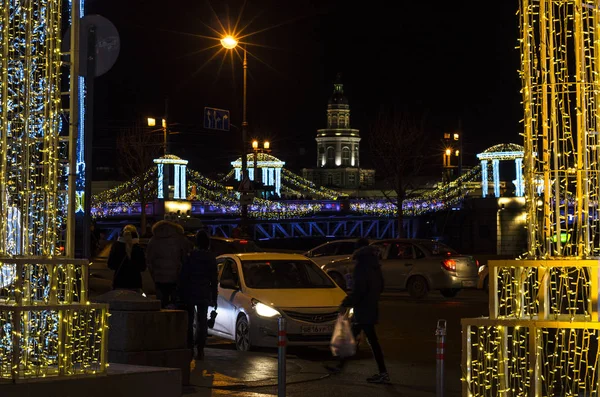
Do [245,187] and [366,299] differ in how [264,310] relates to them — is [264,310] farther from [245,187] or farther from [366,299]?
[245,187]

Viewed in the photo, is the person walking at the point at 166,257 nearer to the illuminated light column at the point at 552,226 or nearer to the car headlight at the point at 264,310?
the car headlight at the point at 264,310

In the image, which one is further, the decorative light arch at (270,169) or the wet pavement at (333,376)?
the decorative light arch at (270,169)

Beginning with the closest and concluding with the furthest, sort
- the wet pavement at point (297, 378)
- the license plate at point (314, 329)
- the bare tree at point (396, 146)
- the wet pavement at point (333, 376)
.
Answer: the wet pavement at point (297, 378) < the wet pavement at point (333, 376) < the license plate at point (314, 329) < the bare tree at point (396, 146)

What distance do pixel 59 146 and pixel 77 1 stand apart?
1.24 m

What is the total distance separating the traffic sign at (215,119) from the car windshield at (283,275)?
17061mm

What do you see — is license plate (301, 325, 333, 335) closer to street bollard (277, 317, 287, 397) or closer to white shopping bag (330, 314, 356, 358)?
white shopping bag (330, 314, 356, 358)

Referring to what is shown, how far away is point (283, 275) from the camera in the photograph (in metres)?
19.2

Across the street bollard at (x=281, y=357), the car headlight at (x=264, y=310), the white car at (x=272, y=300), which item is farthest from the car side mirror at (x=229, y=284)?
the street bollard at (x=281, y=357)

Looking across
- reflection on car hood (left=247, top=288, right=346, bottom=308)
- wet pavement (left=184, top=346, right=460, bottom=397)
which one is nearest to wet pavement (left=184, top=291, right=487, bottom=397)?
wet pavement (left=184, top=346, right=460, bottom=397)

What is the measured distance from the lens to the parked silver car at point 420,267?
100ft

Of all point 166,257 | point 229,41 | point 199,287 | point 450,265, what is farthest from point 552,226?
point 229,41

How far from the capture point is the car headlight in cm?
1776

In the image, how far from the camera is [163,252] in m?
17.0

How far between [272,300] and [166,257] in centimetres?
190
